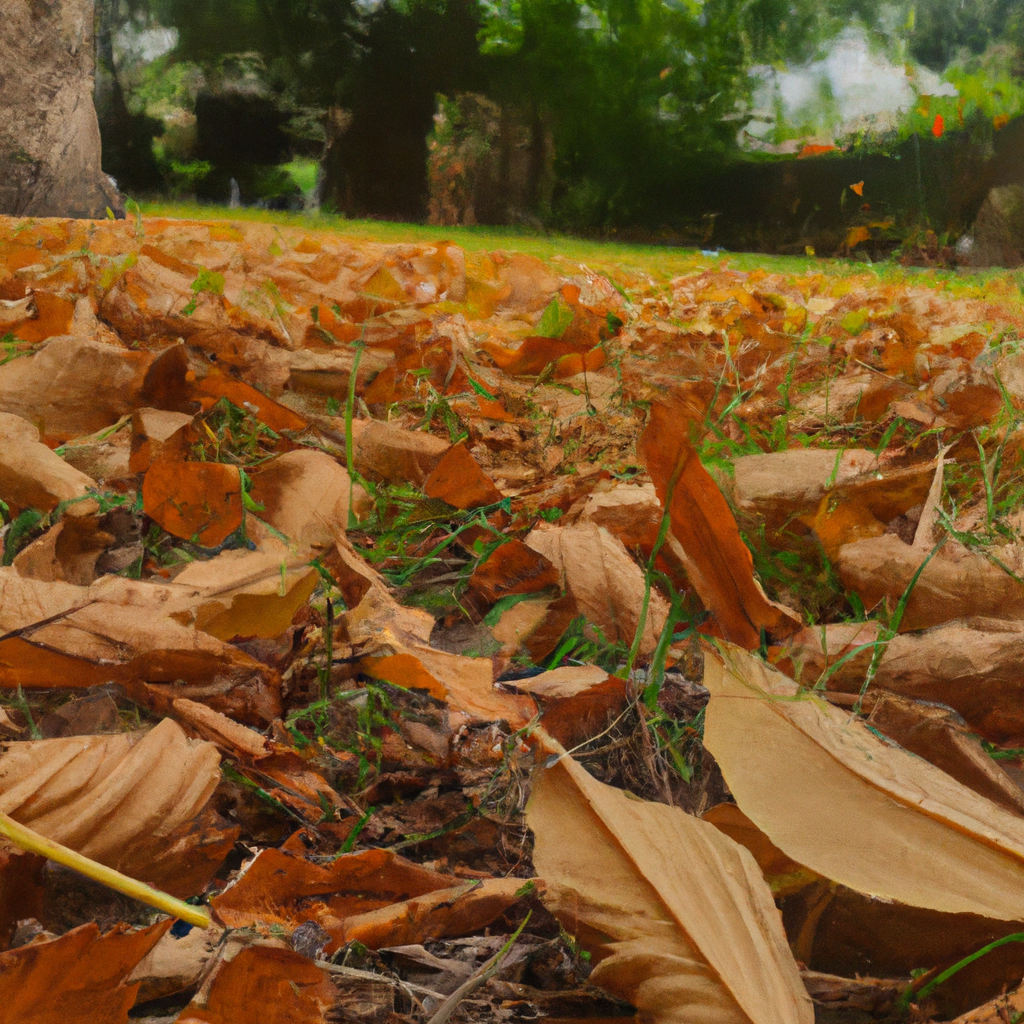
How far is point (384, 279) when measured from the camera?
1.91 metres

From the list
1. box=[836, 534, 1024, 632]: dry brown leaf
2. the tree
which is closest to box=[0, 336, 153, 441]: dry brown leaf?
box=[836, 534, 1024, 632]: dry brown leaf

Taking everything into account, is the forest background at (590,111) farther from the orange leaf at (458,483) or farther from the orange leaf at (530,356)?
the orange leaf at (458,483)

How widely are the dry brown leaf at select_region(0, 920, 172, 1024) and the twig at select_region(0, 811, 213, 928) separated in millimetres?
19

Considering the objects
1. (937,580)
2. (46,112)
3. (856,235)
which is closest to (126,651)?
(937,580)

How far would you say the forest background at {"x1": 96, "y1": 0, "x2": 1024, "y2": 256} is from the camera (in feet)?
17.6

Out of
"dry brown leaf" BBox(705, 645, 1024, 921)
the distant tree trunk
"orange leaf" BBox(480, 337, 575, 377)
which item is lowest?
"dry brown leaf" BBox(705, 645, 1024, 921)

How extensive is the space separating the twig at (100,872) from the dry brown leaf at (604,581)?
0.32 m

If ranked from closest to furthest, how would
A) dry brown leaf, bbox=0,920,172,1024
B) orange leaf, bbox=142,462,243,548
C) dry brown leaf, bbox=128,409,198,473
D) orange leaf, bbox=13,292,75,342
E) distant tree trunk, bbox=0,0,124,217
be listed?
dry brown leaf, bbox=0,920,172,1024 → orange leaf, bbox=142,462,243,548 → dry brown leaf, bbox=128,409,198,473 → orange leaf, bbox=13,292,75,342 → distant tree trunk, bbox=0,0,124,217

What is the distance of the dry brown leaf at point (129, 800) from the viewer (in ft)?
1.32

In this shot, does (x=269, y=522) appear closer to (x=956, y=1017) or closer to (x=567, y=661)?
(x=567, y=661)

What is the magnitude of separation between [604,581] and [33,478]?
491 millimetres

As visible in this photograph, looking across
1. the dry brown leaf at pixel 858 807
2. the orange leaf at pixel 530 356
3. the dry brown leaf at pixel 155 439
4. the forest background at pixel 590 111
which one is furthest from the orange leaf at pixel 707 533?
the forest background at pixel 590 111

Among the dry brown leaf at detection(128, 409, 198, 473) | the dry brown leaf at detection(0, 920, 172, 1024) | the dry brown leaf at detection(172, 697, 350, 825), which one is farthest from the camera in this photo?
the dry brown leaf at detection(128, 409, 198, 473)

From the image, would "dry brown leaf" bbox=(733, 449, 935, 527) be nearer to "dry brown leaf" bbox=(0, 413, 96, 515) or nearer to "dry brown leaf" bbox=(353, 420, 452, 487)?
"dry brown leaf" bbox=(353, 420, 452, 487)
